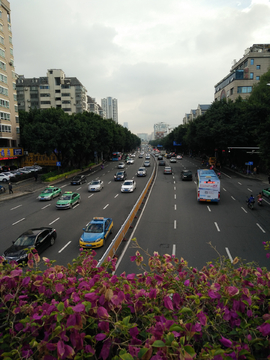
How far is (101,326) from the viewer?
2.79 metres

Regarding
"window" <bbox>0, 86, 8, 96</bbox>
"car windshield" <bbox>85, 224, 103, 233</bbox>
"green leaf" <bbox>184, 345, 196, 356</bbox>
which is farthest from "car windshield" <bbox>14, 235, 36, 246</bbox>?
"window" <bbox>0, 86, 8, 96</bbox>

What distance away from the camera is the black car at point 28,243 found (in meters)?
12.5

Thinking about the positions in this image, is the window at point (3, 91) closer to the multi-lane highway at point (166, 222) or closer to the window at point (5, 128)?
the window at point (5, 128)

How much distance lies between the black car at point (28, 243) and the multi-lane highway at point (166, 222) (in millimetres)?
574

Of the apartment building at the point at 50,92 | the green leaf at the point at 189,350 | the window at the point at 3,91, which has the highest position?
the apartment building at the point at 50,92

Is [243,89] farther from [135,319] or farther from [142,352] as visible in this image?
[142,352]

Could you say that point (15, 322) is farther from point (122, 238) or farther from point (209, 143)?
point (209, 143)

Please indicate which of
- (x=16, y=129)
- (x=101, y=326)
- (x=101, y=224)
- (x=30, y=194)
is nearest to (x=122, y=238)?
(x=101, y=224)

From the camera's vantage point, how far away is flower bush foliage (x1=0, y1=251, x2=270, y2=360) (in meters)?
2.60

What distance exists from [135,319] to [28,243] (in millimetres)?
12100

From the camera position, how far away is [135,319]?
331 cm

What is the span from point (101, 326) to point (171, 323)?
2.75 feet

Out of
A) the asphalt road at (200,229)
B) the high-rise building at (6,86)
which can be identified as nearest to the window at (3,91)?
the high-rise building at (6,86)

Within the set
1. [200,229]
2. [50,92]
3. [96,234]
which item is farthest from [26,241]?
[50,92]
